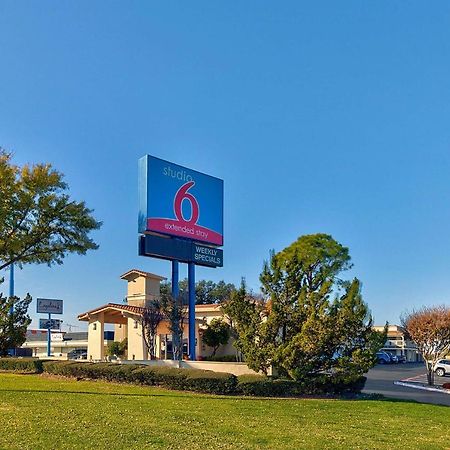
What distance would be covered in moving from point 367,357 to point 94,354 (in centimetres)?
2495

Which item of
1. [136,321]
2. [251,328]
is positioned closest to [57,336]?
[136,321]

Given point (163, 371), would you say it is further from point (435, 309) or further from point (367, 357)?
point (435, 309)

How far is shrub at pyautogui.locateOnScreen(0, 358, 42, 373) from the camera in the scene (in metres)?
25.3

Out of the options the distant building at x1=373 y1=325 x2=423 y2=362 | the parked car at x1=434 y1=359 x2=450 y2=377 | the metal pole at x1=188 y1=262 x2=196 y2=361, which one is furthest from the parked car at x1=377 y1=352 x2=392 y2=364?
the metal pole at x1=188 y1=262 x2=196 y2=361

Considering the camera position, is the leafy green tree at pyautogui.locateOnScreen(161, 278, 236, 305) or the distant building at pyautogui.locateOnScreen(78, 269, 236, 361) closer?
the distant building at pyautogui.locateOnScreen(78, 269, 236, 361)

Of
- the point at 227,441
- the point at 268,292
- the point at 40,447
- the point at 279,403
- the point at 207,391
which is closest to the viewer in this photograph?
the point at 40,447

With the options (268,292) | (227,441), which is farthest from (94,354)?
(227,441)

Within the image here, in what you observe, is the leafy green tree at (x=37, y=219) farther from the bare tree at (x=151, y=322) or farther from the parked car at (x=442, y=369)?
the parked car at (x=442, y=369)

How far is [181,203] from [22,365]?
1064 centimetres

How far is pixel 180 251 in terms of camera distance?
1140 inches

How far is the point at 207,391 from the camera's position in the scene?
63.0 feet

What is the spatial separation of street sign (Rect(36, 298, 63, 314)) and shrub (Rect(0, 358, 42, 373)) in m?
16.7

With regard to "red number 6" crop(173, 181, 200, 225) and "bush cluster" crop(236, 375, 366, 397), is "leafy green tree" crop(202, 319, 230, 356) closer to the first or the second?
"red number 6" crop(173, 181, 200, 225)

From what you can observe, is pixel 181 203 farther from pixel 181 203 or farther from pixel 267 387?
pixel 267 387
